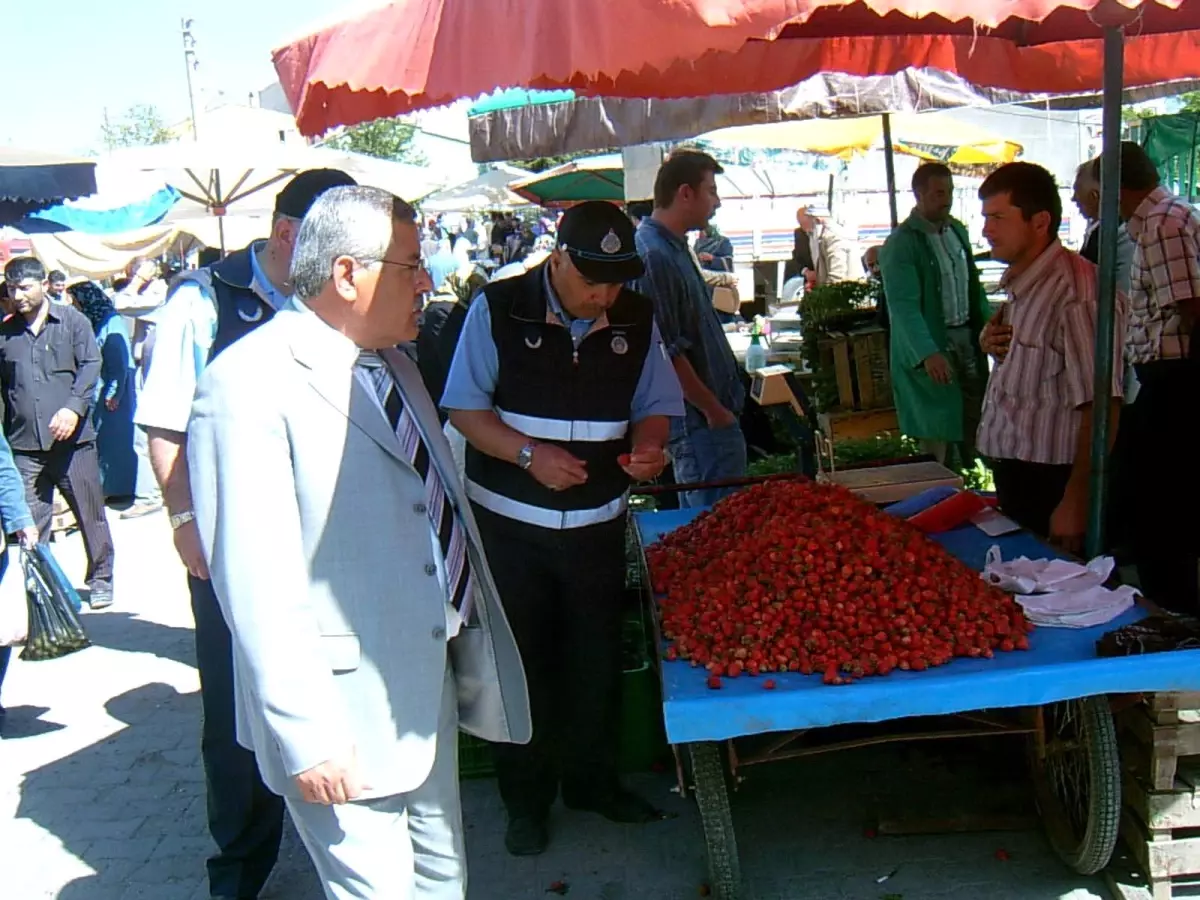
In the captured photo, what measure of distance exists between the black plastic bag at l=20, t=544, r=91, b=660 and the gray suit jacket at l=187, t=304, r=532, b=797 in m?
2.56

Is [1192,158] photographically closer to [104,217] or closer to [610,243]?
[104,217]

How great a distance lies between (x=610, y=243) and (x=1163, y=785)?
7.01 ft

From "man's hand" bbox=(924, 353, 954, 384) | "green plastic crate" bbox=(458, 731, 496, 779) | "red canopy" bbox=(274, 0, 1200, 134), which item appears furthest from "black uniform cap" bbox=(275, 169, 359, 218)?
"man's hand" bbox=(924, 353, 954, 384)

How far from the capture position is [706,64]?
16.3ft

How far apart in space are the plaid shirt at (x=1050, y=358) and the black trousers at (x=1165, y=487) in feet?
1.65

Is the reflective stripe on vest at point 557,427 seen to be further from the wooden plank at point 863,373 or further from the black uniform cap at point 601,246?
the wooden plank at point 863,373

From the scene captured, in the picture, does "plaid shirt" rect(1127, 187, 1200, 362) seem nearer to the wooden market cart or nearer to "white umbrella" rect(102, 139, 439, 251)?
the wooden market cart

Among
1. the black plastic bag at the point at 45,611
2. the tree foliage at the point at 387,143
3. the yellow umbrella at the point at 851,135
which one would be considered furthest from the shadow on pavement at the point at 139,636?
the tree foliage at the point at 387,143

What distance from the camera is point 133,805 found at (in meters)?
4.30

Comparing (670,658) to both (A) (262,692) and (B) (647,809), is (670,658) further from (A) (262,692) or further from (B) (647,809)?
(A) (262,692)

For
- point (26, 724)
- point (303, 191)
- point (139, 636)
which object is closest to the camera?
point (303, 191)

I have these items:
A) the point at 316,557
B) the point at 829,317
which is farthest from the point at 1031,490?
the point at 829,317

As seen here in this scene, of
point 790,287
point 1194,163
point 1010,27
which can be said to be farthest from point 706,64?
point 1194,163

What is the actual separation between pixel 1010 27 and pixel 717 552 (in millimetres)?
2704
